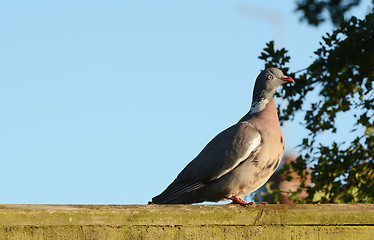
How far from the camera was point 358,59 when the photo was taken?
672cm

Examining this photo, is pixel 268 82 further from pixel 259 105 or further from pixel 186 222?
pixel 186 222

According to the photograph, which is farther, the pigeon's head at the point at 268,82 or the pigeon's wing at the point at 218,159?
the pigeon's head at the point at 268,82

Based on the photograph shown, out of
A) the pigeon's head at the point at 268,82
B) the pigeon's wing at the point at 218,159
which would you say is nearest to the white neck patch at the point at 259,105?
the pigeon's head at the point at 268,82

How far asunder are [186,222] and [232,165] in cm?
123

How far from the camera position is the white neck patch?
5.16 metres

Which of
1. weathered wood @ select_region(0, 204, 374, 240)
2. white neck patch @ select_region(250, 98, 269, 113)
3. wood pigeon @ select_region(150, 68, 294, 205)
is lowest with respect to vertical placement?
weathered wood @ select_region(0, 204, 374, 240)

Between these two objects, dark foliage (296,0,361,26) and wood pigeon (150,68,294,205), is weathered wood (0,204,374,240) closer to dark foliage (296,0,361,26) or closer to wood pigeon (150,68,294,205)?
wood pigeon (150,68,294,205)

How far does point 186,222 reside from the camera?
141 inches

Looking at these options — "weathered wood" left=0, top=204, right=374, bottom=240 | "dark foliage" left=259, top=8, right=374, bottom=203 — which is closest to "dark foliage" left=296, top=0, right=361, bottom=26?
"dark foliage" left=259, top=8, right=374, bottom=203

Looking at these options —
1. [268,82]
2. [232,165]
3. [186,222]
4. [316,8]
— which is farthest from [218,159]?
[316,8]

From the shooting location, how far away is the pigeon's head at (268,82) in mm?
5238

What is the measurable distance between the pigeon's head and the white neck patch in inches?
1.9

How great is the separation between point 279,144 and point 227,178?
58 centimetres

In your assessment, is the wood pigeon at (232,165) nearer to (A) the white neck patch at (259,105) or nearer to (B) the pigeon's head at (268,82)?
(A) the white neck patch at (259,105)
